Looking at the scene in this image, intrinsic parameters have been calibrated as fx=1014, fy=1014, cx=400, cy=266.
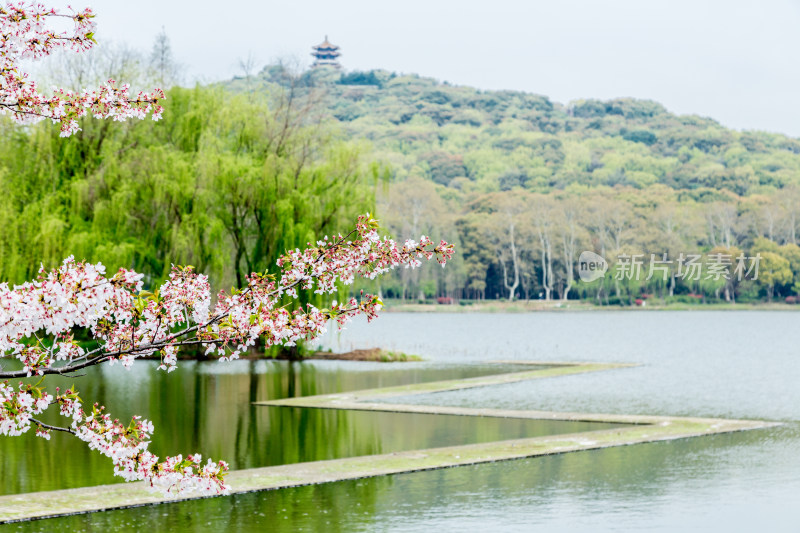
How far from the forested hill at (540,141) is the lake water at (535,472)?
54.0 m

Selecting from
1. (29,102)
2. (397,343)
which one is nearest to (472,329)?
(397,343)

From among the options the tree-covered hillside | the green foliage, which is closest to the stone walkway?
the green foliage

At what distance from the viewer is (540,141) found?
4365 inches

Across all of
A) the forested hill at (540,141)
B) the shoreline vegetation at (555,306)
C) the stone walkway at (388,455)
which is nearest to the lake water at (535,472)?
the stone walkway at (388,455)

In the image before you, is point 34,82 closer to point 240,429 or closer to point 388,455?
point 388,455

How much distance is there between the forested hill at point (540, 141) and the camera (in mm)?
94688

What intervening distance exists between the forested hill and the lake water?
54.0m

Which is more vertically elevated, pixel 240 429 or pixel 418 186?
pixel 418 186

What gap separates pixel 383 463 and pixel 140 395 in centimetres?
937

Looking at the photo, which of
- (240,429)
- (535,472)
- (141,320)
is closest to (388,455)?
(535,472)

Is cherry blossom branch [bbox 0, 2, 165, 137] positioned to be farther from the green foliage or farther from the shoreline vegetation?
the shoreline vegetation

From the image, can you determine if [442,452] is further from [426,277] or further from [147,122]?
[426,277]

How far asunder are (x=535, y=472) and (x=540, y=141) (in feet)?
331

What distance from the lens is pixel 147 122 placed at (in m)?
29.2
